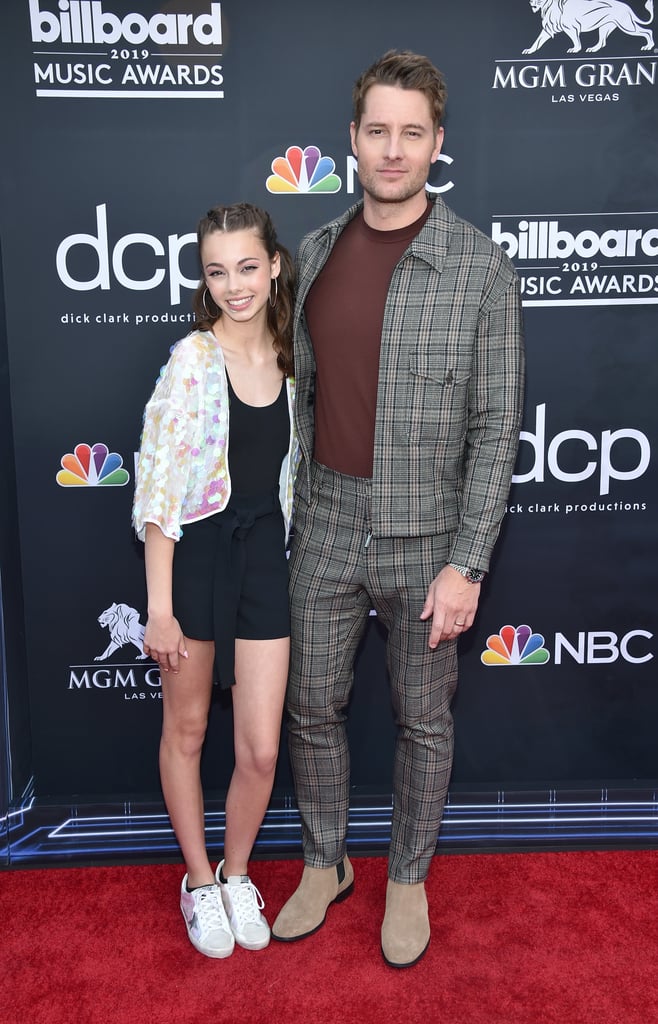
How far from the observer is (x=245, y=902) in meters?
2.26

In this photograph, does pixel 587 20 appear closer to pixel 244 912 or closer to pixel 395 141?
pixel 395 141

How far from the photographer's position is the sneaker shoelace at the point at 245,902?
7.36ft

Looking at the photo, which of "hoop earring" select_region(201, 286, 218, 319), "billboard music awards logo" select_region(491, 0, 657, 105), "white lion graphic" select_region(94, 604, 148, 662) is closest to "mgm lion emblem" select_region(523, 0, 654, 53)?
"billboard music awards logo" select_region(491, 0, 657, 105)

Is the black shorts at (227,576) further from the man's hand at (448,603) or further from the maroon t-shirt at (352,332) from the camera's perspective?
the man's hand at (448,603)

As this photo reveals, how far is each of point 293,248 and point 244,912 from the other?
1.68m

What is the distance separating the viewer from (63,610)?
267cm

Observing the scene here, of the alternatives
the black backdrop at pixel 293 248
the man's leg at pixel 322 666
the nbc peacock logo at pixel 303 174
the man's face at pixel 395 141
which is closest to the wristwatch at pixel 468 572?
the man's leg at pixel 322 666

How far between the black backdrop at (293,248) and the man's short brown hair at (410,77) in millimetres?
491

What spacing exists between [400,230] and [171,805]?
1.43 m

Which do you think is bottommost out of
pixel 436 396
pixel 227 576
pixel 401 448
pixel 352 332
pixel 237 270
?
pixel 227 576

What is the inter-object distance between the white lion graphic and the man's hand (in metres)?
0.97

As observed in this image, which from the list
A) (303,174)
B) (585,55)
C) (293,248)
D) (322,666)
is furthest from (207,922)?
(585,55)

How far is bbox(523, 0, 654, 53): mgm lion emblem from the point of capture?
7.94ft

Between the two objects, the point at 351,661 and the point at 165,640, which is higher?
the point at 165,640
